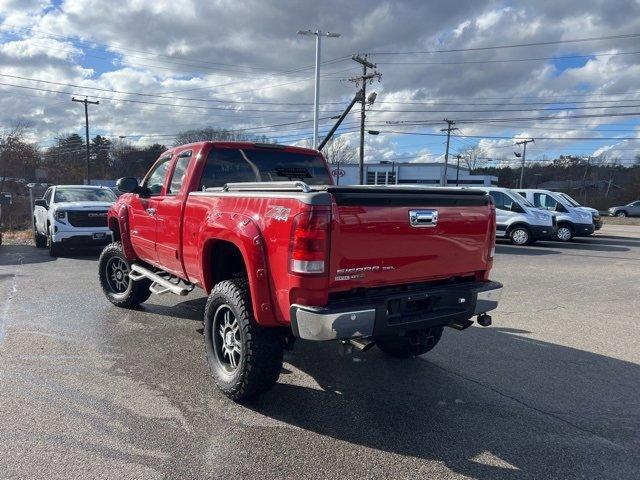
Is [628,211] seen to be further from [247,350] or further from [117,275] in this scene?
[247,350]

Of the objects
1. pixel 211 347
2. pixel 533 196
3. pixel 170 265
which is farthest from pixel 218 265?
pixel 533 196

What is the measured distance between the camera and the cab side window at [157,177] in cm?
547

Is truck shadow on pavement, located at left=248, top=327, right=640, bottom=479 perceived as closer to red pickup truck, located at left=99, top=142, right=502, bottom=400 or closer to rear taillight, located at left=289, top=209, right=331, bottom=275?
red pickup truck, located at left=99, top=142, right=502, bottom=400

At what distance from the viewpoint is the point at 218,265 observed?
4.30 metres

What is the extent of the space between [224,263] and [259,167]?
4.49 feet

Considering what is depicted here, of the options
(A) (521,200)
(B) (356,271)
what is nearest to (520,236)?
(A) (521,200)

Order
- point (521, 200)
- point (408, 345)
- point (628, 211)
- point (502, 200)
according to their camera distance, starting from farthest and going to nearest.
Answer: point (628, 211), point (502, 200), point (521, 200), point (408, 345)

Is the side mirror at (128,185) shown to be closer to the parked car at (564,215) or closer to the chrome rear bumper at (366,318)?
the chrome rear bumper at (366,318)

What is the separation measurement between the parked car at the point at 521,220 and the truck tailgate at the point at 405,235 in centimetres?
1269

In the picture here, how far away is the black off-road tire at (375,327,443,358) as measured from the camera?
4.63 metres

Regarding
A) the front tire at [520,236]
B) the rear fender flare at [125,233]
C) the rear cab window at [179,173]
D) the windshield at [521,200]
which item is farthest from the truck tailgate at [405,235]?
the windshield at [521,200]

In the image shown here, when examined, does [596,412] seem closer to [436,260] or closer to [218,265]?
[436,260]

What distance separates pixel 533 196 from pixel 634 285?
9.51 metres

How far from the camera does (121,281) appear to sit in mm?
6730
